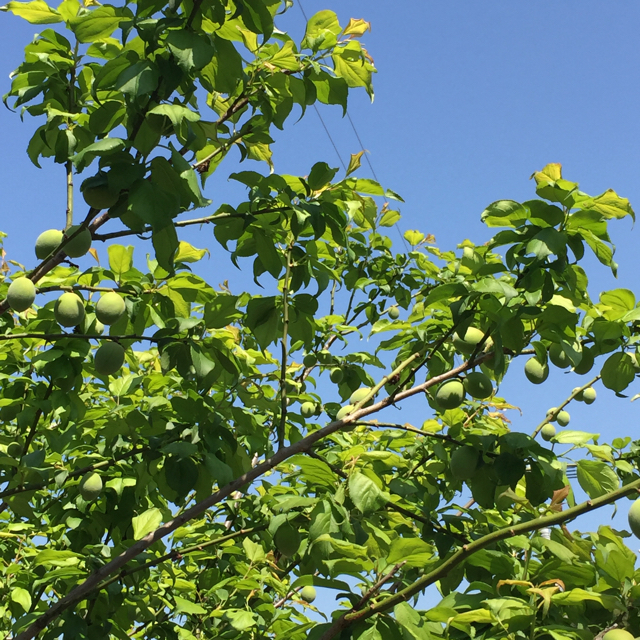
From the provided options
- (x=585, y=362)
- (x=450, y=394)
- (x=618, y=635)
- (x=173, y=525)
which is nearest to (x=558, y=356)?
(x=585, y=362)

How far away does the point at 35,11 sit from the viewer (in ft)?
8.00

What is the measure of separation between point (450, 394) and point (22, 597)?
7.56ft

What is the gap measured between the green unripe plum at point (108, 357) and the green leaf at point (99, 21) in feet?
3.61

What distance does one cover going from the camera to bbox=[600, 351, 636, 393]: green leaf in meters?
2.33

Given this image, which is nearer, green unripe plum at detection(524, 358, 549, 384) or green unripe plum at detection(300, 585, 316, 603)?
green unripe plum at detection(524, 358, 549, 384)

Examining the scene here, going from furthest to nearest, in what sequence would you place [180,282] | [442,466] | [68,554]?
1. [442,466]
2. [68,554]
3. [180,282]

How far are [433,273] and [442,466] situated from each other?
180 cm

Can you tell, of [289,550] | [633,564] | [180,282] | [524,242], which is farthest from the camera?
[180,282]

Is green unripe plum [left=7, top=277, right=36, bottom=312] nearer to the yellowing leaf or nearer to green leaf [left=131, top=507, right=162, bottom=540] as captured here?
green leaf [left=131, top=507, right=162, bottom=540]

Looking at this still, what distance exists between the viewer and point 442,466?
117 inches

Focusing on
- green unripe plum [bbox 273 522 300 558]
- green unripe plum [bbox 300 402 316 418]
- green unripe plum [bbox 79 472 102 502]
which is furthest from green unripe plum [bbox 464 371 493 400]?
green unripe plum [bbox 300 402 316 418]

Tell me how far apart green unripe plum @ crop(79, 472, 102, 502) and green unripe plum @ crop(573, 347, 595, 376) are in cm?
196

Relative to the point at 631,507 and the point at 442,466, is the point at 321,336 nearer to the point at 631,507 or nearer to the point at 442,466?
the point at 442,466

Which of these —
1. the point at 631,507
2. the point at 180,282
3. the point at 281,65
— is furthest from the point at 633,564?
the point at 281,65
